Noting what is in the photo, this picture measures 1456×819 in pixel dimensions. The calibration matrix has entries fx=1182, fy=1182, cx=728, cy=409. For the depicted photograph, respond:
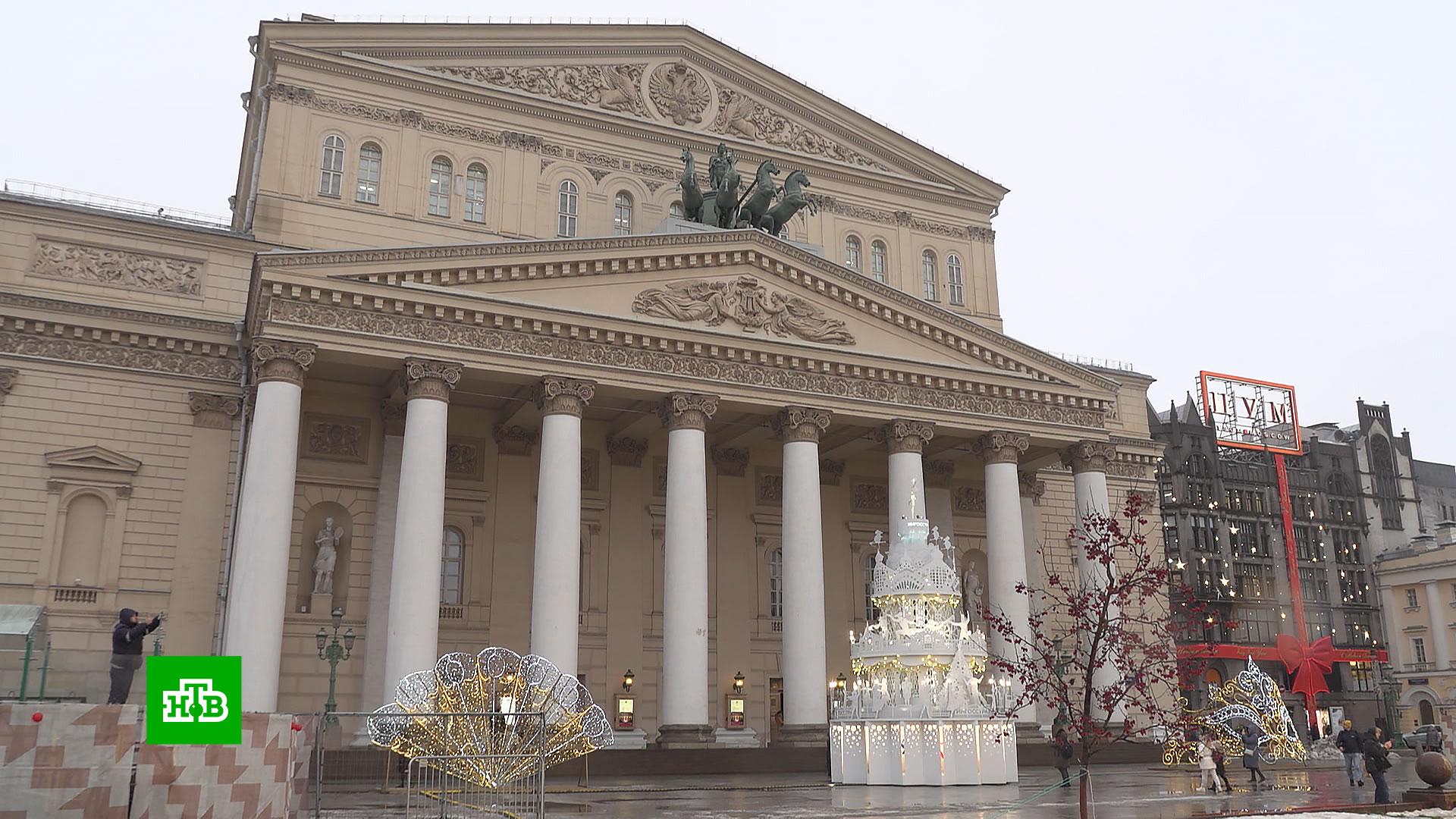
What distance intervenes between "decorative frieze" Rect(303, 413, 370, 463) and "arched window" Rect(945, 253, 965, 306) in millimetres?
22745

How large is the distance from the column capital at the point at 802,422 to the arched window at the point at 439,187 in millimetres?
12859

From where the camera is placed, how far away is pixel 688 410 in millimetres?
31906

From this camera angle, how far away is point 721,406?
33406mm

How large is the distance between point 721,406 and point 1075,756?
526 inches

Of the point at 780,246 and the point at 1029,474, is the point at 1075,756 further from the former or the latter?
the point at 780,246

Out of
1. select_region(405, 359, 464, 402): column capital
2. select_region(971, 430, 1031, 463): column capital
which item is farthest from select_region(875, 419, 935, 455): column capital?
select_region(405, 359, 464, 402): column capital

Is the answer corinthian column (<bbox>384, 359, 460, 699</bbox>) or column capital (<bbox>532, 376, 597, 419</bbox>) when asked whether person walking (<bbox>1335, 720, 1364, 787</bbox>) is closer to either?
column capital (<bbox>532, 376, 597, 419</bbox>)

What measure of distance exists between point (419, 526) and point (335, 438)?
6.91 m

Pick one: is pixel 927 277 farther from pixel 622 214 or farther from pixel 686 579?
pixel 686 579

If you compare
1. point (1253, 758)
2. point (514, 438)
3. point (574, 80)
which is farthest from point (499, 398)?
point (1253, 758)

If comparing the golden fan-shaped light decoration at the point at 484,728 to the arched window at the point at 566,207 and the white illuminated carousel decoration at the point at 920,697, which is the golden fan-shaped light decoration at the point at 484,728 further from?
the arched window at the point at 566,207

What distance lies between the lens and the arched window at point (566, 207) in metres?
39.0

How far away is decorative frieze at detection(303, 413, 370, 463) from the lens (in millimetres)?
33031

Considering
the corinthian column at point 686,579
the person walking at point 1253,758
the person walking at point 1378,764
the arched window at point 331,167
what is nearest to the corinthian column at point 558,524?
the corinthian column at point 686,579
